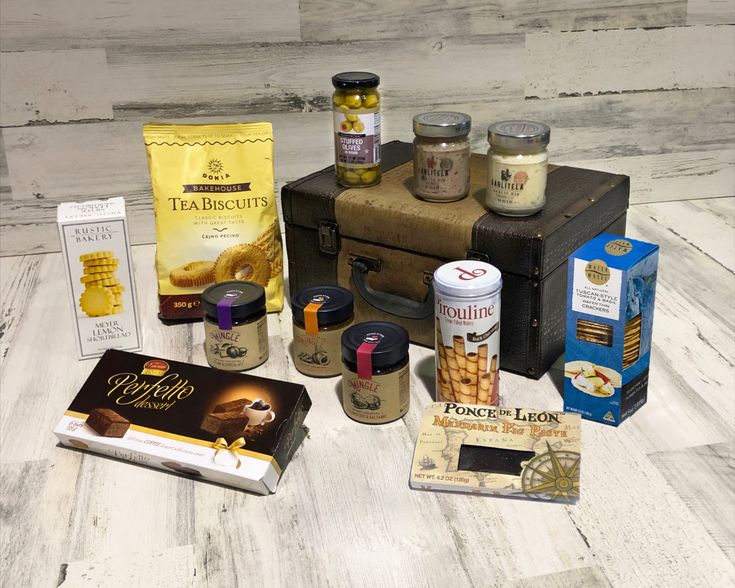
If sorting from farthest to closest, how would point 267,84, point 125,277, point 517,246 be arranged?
point 267,84, point 125,277, point 517,246

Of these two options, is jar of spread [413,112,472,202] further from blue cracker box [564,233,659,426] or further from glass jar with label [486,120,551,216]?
blue cracker box [564,233,659,426]

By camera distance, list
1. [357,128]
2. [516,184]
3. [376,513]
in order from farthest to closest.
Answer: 1. [357,128]
2. [516,184]
3. [376,513]

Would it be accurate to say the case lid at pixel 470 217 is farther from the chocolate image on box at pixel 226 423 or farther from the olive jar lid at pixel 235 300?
the chocolate image on box at pixel 226 423

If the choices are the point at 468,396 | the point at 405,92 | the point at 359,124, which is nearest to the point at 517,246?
the point at 468,396

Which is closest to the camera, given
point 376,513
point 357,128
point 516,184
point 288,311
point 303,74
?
point 376,513

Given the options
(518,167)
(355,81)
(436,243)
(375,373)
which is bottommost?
(375,373)

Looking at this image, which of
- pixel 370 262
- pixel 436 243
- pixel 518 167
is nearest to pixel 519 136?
pixel 518 167

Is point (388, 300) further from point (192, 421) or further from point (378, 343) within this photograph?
point (192, 421)

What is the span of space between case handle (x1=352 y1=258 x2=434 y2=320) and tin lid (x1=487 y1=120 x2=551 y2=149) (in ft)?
0.79

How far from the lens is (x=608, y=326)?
1.10 m

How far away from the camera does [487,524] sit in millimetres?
987

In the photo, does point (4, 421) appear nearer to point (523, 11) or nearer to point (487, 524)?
point (487, 524)

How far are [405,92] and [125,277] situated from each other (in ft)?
2.53

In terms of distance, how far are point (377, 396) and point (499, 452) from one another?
0.59 feet
